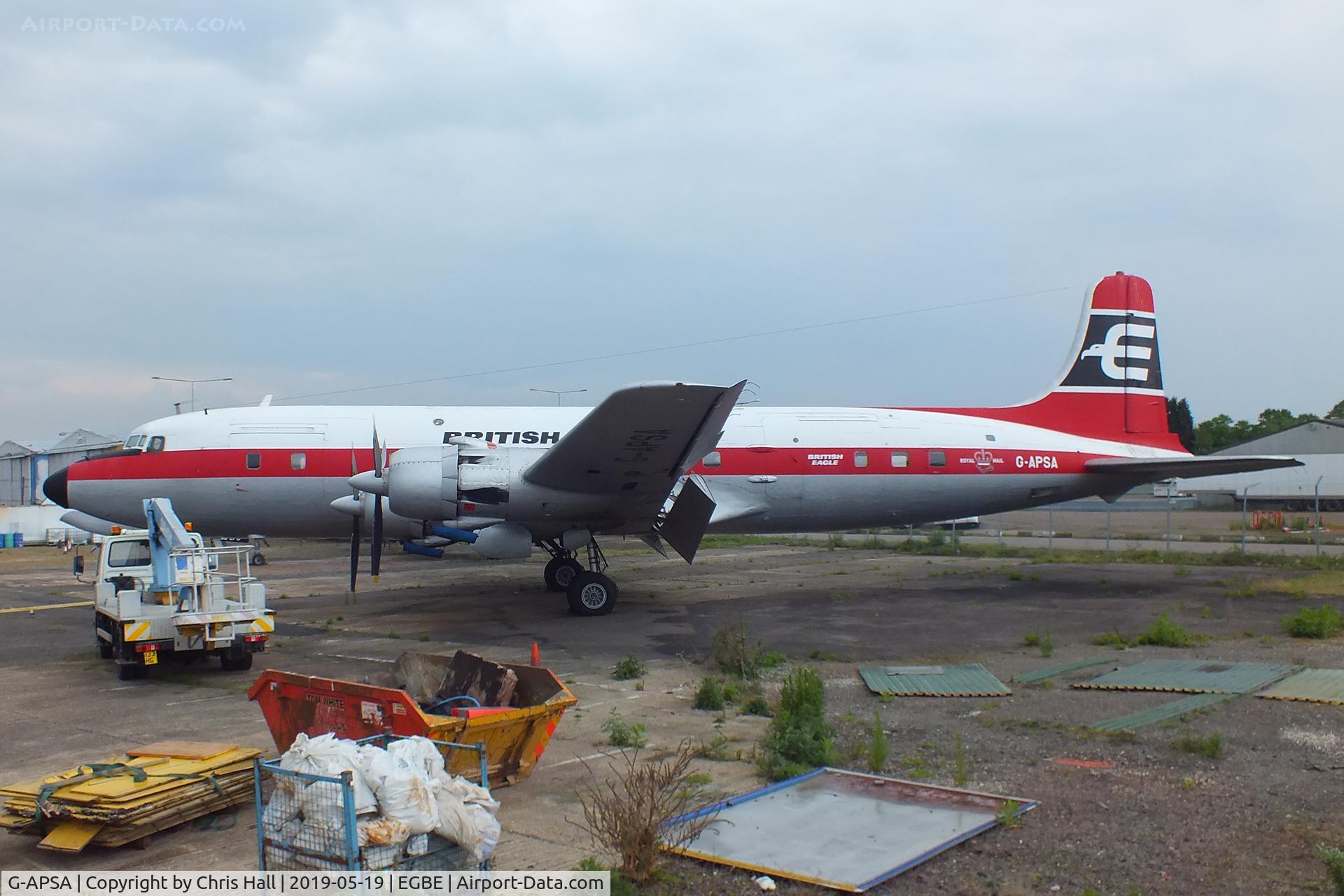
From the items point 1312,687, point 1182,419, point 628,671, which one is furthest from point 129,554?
point 1182,419

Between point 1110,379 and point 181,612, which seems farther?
point 1110,379

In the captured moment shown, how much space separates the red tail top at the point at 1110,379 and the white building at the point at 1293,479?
2638 centimetres

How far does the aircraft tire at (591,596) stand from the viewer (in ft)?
52.2

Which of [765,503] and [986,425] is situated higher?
[986,425]

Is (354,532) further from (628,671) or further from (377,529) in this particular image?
(628,671)

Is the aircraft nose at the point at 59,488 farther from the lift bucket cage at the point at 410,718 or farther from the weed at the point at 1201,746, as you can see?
the weed at the point at 1201,746

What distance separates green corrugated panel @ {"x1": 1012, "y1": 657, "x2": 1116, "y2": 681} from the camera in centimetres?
1071

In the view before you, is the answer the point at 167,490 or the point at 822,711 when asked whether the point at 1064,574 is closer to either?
the point at 822,711

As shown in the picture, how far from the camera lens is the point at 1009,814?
19.4ft

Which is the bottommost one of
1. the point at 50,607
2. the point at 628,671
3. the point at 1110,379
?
the point at 50,607

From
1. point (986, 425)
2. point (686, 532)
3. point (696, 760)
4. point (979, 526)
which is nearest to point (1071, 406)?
point (986, 425)

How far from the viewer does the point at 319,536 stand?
17562 millimetres

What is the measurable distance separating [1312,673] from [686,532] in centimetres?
911

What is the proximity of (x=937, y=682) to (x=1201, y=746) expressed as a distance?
3316 millimetres
